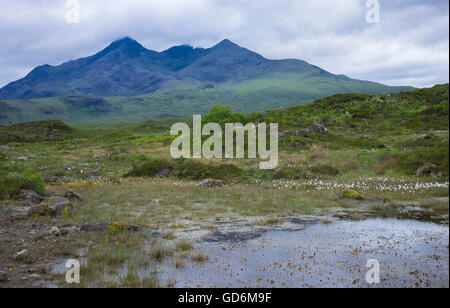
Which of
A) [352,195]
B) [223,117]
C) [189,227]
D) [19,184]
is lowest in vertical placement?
[189,227]

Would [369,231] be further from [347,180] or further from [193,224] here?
[347,180]

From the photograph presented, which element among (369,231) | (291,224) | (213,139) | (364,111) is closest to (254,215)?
(291,224)

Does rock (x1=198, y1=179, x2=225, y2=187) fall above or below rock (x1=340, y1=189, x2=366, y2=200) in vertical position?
below

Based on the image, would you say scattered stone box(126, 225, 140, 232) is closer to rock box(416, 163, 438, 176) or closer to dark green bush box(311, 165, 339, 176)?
rock box(416, 163, 438, 176)

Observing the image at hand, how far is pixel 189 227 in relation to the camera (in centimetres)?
1511

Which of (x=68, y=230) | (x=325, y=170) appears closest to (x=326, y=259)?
(x=68, y=230)

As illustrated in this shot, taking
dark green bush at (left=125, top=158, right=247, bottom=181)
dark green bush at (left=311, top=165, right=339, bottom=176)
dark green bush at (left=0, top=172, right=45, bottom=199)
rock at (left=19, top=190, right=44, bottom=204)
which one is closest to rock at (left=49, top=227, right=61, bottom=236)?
rock at (left=19, top=190, right=44, bottom=204)

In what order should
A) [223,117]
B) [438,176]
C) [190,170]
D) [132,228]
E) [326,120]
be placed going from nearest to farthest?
1. [132,228]
2. [438,176]
3. [190,170]
4. [326,120]
5. [223,117]

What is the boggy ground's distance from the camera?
962cm

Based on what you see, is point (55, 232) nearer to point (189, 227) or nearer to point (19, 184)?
point (189, 227)

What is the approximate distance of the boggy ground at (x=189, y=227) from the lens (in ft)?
31.6

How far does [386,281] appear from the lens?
28.2 ft

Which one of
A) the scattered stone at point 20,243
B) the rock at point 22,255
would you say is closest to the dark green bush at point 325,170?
the scattered stone at point 20,243

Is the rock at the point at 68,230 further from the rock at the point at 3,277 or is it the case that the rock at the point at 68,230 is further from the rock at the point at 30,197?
the rock at the point at 30,197
